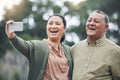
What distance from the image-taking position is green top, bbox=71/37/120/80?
6652 millimetres

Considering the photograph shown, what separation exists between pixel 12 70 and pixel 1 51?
1.22 metres

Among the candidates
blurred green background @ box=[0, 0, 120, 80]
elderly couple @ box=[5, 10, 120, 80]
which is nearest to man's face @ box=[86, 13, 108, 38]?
elderly couple @ box=[5, 10, 120, 80]

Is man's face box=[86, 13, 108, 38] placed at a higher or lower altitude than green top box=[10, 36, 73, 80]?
higher

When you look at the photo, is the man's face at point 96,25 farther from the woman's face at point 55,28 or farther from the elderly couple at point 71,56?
the woman's face at point 55,28

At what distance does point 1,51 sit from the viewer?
2339 centimetres

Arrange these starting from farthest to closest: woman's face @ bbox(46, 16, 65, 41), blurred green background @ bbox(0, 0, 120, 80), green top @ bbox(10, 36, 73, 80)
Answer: blurred green background @ bbox(0, 0, 120, 80) → woman's face @ bbox(46, 16, 65, 41) → green top @ bbox(10, 36, 73, 80)

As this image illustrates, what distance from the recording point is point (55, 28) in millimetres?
6719

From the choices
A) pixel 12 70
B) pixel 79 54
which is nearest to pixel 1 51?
pixel 12 70

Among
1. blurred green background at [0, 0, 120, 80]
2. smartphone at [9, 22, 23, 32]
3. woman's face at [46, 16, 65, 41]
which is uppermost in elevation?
smartphone at [9, 22, 23, 32]

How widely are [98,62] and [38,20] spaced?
55.6ft

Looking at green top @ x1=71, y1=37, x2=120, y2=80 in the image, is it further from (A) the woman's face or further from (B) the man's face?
(A) the woman's face

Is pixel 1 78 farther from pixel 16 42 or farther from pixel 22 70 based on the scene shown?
pixel 16 42

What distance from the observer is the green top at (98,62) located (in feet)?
21.8

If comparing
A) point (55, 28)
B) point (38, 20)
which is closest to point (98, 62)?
point (55, 28)
